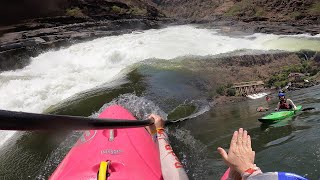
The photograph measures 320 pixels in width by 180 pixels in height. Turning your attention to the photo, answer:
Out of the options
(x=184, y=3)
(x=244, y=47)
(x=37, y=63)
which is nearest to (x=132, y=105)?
(x=37, y=63)

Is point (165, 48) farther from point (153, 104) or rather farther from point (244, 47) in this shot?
point (153, 104)

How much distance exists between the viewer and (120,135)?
4273mm

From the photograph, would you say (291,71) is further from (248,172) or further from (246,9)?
(246,9)

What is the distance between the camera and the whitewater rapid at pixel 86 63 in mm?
11555

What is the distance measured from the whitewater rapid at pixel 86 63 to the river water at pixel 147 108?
4 cm

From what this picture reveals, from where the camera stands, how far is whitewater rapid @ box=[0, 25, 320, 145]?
11.6 meters

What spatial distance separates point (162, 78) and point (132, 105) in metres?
4.80

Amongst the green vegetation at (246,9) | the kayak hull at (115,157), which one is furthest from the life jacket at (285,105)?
the green vegetation at (246,9)

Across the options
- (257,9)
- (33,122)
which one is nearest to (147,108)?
(33,122)

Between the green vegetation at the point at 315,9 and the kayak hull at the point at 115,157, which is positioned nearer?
the kayak hull at the point at 115,157

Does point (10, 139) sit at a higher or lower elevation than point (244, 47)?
lower

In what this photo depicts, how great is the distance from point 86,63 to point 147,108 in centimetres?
1009

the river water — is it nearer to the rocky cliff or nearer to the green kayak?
the green kayak

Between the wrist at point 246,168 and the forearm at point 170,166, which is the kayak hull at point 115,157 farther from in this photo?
the wrist at point 246,168
